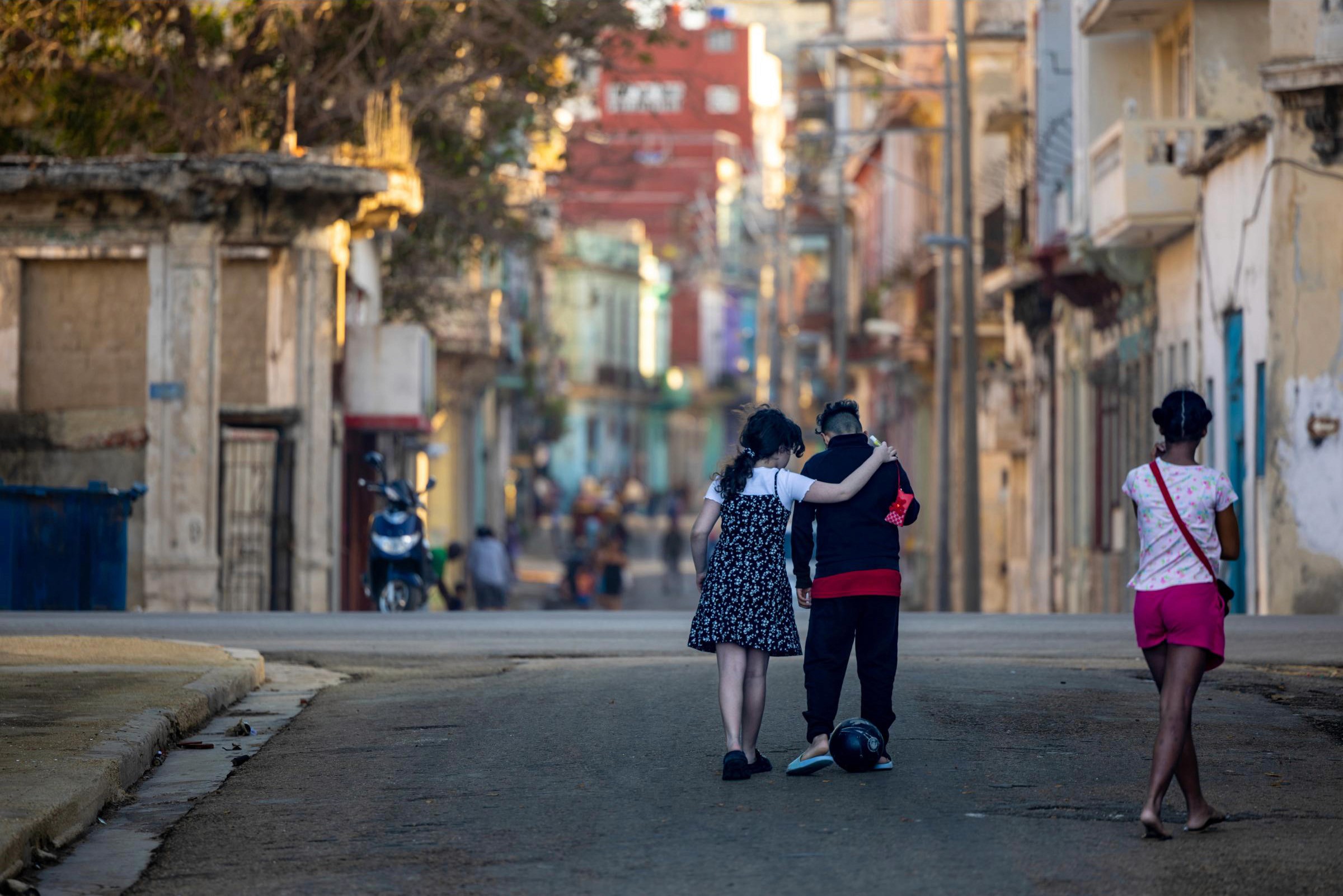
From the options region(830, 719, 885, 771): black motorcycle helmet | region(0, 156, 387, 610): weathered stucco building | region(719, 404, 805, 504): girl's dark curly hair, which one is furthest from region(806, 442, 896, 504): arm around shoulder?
region(0, 156, 387, 610): weathered stucco building

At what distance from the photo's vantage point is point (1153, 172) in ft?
77.6

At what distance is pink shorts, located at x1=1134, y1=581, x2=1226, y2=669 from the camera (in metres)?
7.53

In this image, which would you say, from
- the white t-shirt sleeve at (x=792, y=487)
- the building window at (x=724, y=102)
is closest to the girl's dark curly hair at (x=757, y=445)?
the white t-shirt sleeve at (x=792, y=487)

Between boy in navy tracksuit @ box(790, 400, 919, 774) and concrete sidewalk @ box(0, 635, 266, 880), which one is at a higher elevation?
boy in navy tracksuit @ box(790, 400, 919, 774)

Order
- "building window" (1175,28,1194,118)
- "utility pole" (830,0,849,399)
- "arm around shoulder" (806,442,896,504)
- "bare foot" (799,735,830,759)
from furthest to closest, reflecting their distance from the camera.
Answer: "utility pole" (830,0,849,399)
"building window" (1175,28,1194,118)
"arm around shoulder" (806,442,896,504)
"bare foot" (799,735,830,759)

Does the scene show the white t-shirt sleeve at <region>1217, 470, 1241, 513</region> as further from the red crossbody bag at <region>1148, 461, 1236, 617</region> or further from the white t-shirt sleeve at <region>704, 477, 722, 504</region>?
the white t-shirt sleeve at <region>704, 477, 722, 504</region>

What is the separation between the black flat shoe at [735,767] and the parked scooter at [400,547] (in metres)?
12.3

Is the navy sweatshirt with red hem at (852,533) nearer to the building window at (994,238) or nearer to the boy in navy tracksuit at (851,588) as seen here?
the boy in navy tracksuit at (851,588)

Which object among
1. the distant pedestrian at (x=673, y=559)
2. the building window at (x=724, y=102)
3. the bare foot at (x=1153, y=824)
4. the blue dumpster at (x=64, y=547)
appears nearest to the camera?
the bare foot at (x=1153, y=824)

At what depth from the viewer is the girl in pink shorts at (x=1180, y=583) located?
748 cm

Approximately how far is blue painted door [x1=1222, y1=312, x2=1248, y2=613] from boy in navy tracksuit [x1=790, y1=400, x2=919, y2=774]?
1288 centimetres

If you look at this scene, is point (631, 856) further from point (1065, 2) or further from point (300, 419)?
point (1065, 2)

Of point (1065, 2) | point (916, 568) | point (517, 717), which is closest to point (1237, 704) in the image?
point (517, 717)

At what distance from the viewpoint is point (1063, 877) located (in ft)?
22.1
